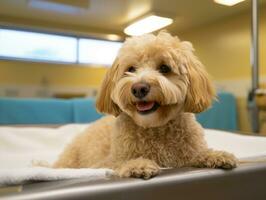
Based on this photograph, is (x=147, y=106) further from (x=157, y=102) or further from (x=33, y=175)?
(x=33, y=175)

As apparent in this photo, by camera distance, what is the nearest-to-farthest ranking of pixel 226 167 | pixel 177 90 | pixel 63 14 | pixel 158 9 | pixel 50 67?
1. pixel 226 167
2. pixel 177 90
3. pixel 158 9
4. pixel 63 14
5. pixel 50 67

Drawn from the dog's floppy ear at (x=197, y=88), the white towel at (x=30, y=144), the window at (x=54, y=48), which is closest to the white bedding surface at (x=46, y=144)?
the white towel at (x=30, y=144)

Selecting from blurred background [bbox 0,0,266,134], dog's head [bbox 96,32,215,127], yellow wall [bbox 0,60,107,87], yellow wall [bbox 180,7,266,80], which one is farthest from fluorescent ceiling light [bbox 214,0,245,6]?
dog's head [bbox 96,32,215,127]

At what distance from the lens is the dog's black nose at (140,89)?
794 mm

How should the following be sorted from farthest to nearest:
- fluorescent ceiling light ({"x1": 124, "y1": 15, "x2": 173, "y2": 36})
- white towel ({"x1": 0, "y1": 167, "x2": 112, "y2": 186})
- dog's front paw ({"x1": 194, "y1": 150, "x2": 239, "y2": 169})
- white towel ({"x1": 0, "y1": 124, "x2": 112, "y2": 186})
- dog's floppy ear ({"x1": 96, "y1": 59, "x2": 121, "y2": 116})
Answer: fluorescent ceiling light ({"x1": 124, "y1": 15, "x2": 173, "y2": 36}) < white towel ({"x1": 0, "y1": 124, "x2": 112, "y2": 186}) < dog's floppy ear ({"x1": 96, "y1": 59, "x2": 121, "y2": 116}) < dog's front paw ({"x1": 194, "y1": 150, "x2": 239, "y2": 169}) < white towel ({"x1": 0, "y1": 167, "x2": 112, "y2": 186})

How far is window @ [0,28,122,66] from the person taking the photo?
1.85 metres

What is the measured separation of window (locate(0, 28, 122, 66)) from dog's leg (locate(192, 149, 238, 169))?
3.78 feet

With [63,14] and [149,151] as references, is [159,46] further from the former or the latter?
[63,14]

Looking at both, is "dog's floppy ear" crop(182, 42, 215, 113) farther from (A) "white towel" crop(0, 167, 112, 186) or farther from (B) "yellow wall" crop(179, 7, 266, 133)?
(B) "yellow wall" crop(179, 7, 266, 133)

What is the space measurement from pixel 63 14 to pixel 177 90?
3.88ft

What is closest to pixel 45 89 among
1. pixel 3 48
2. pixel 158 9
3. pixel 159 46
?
pixel 3 48

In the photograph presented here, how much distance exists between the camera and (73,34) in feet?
6.46

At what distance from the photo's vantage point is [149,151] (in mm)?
844

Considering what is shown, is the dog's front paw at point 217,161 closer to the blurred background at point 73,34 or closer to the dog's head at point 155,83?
the dog's head at point 155,83
